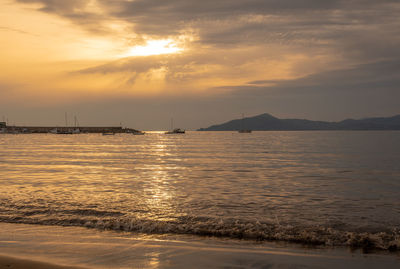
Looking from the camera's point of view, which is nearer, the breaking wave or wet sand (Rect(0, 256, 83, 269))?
wet sand (Rect(0, 256, 83, 269))

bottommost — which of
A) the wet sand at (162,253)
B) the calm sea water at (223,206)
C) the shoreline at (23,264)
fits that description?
the calm sea water at (223,206)

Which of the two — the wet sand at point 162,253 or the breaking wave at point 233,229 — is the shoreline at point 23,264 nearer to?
the wet sand at point 162,253

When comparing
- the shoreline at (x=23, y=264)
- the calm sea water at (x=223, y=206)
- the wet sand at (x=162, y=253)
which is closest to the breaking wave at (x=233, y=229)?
the calm sea water at (x=223, y=206)

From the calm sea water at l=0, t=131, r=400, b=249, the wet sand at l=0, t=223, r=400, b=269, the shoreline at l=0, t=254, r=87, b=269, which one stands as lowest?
the calm sea water at l=0, t=131, r=400, b=249

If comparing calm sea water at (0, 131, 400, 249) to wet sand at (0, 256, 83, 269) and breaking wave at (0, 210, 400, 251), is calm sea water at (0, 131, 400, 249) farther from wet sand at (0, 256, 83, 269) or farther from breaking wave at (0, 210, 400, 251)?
wet sand at (0, 256, 83, 269)

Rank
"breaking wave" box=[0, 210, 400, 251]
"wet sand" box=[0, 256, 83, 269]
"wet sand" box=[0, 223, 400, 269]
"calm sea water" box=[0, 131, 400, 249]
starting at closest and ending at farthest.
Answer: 1. "wet sand" box=[0, 256, 83, 269]
2. "wet sand" box=[0, 223, 400, 269]
3. "breaking wave" box=[0, 210, 400, 251]
4. "calm sea water" box=[0, 131, 400, 249]

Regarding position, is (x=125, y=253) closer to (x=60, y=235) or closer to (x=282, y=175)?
(x=60, y=235)

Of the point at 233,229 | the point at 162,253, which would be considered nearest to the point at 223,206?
the point at 233,229

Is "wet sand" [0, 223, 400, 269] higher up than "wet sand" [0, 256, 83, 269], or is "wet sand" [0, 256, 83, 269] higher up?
"wet sand" [0, 256, 83, 269]

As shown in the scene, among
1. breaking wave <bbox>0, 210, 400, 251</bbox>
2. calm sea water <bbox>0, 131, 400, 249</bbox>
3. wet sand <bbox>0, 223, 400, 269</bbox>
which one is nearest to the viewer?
wet sand <bbox>0, 223, 400, 269</bbox>

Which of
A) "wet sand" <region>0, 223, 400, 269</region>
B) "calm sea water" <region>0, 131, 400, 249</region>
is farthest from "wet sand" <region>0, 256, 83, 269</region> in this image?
"calm sea water" <region>0, 131, 400, 249</region>

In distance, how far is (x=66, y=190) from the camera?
2173cm

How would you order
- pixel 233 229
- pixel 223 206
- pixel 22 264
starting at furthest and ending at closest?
1. pixel 223 206
2. pixel 233 229
3. pixel 22 264

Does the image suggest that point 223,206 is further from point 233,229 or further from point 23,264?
point 23,264
